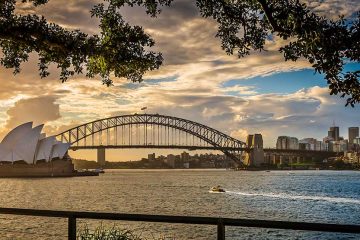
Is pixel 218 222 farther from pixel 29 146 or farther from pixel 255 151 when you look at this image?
pixel 255 151

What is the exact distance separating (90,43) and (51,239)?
72.4 ft

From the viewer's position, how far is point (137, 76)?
1281 cm

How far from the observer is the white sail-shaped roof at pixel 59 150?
16600cm

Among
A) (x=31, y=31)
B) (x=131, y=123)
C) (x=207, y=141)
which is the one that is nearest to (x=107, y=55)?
(x=31, y=31)

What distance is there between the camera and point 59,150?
167 metres

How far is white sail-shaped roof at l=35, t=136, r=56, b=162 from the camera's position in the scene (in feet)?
524

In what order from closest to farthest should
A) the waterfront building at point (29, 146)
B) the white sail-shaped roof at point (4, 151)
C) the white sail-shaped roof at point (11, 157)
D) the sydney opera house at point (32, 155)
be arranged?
the waterfront building at point (29, 146) → the sydney opera house at point (32, 155) → the white sail-shaped roof at point (4, 151) → the white sail-shaped roof at point (11, 157)

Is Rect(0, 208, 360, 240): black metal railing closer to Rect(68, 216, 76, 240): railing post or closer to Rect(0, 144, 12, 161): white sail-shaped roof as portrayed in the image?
Rect(68, 216, 76, 240): railing post

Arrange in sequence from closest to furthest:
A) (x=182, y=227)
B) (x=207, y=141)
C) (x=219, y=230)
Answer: (x=219, y=230) → (x=182, y=227) → (x=207, y=141)

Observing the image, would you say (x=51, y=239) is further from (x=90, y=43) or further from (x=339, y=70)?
(x=339, y=70)

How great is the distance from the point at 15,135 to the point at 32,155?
1265cm

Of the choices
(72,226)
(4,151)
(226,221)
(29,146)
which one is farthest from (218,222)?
(4,151)

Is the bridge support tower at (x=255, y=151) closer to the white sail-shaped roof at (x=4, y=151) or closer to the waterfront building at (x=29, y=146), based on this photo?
the waterfront building at (x=29, y=146)

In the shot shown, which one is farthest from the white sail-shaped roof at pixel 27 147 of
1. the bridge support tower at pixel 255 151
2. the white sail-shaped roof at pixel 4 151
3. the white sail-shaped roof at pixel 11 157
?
the bridge support tower at pixel 255 151
